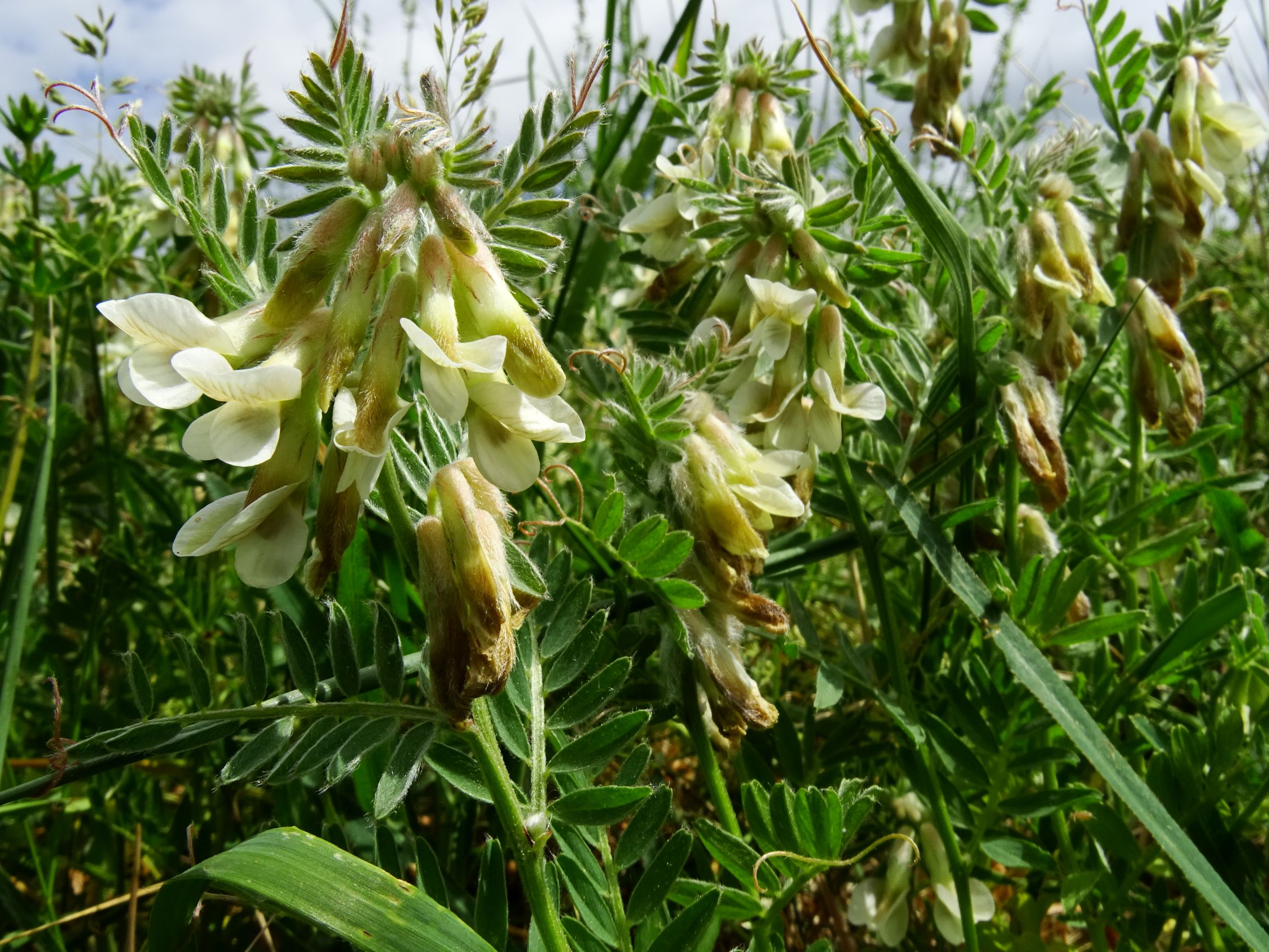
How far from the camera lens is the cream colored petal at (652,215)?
155 centimetres

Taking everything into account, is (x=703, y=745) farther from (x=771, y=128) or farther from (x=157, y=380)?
(x=771, y=128)

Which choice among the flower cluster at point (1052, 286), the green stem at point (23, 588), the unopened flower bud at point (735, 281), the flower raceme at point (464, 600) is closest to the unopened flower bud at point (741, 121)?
the unopened flower bud at point (735, 281)

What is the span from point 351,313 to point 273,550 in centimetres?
22

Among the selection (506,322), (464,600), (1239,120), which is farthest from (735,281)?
(1239,120)

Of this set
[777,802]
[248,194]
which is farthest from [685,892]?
[248,194]

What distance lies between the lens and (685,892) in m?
1.15

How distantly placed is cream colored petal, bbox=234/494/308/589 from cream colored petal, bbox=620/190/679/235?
820 mm

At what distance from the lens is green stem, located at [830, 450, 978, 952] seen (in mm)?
1300

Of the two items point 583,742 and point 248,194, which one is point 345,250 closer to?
point 248,194

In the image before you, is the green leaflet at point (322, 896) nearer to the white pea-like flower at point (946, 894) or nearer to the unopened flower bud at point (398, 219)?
the unopened flower bud at point (398, 219)

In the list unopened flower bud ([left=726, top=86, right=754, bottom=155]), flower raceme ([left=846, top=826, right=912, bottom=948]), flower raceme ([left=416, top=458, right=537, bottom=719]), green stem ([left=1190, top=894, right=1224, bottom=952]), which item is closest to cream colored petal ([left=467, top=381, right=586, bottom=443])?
flower raceme ([left=416, top=458, right=537, bottom=719])

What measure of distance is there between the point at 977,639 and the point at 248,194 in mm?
1153

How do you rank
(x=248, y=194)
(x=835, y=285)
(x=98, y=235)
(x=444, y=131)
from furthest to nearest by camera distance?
1. (x=98, y=235)
2. (x=835, y=285)
3. (x=248, y=194)
4. (x=444, y=131)

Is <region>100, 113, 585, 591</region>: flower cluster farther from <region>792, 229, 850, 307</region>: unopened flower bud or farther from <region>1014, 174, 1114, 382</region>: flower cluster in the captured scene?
<region>1014, 174, 1114, 382</region>: flower cluster
